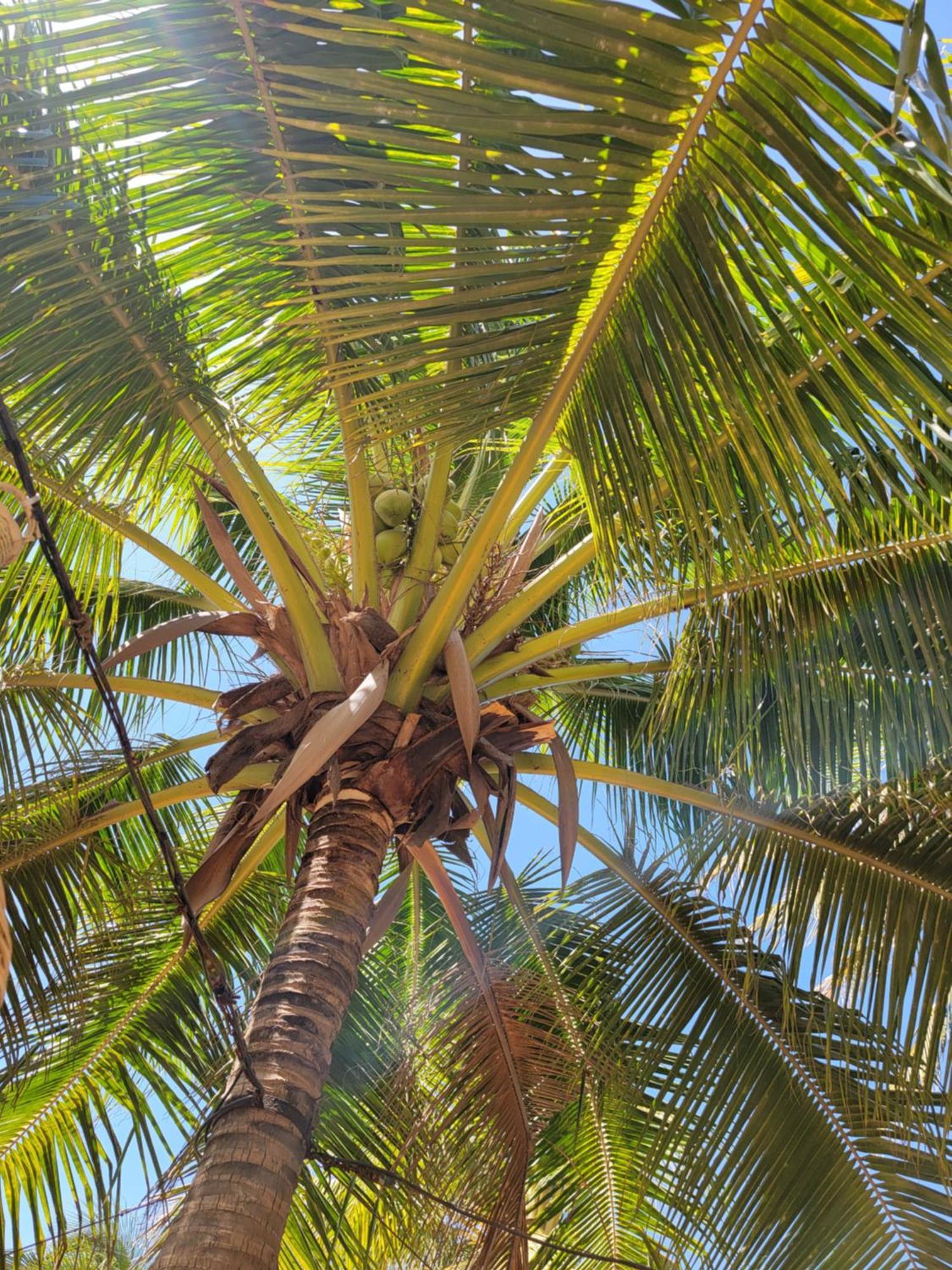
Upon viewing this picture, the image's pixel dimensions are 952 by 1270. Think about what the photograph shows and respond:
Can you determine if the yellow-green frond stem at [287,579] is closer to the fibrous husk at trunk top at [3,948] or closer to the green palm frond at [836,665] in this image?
the green palm frond at [836,665]

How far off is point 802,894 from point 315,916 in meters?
2.48

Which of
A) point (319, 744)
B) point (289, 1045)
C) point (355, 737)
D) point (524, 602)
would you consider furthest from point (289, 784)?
point (524, 602)

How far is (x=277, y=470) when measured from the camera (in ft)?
18.2

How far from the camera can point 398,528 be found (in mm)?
4520

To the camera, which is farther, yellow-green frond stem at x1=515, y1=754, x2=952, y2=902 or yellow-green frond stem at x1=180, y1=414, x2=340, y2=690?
yellow-green frond stem at x1=515, y1=754, x2=952, y2=902

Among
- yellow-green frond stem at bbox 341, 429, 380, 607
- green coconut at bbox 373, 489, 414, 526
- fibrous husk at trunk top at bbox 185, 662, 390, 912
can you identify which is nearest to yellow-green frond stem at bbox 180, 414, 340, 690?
fibrous husk at trunk top at bbox 185, 662, 390, 912

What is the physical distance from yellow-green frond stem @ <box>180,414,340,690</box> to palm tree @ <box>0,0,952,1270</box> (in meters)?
0.02

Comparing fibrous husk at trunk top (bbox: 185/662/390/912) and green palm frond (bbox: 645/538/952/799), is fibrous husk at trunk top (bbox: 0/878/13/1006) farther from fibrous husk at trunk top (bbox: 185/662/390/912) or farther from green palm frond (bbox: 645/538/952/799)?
green palm frond (bbox: 645/538/952/799)

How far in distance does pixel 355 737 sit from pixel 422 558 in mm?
904

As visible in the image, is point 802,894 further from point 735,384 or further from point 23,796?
point 23,796

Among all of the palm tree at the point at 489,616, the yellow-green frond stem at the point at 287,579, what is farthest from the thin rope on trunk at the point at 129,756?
the yellow-green frond stem at the point at 287,579

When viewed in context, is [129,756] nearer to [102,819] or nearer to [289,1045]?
[289,1045]

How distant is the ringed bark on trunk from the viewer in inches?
90.8

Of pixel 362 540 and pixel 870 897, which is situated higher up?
pixel 362 540
